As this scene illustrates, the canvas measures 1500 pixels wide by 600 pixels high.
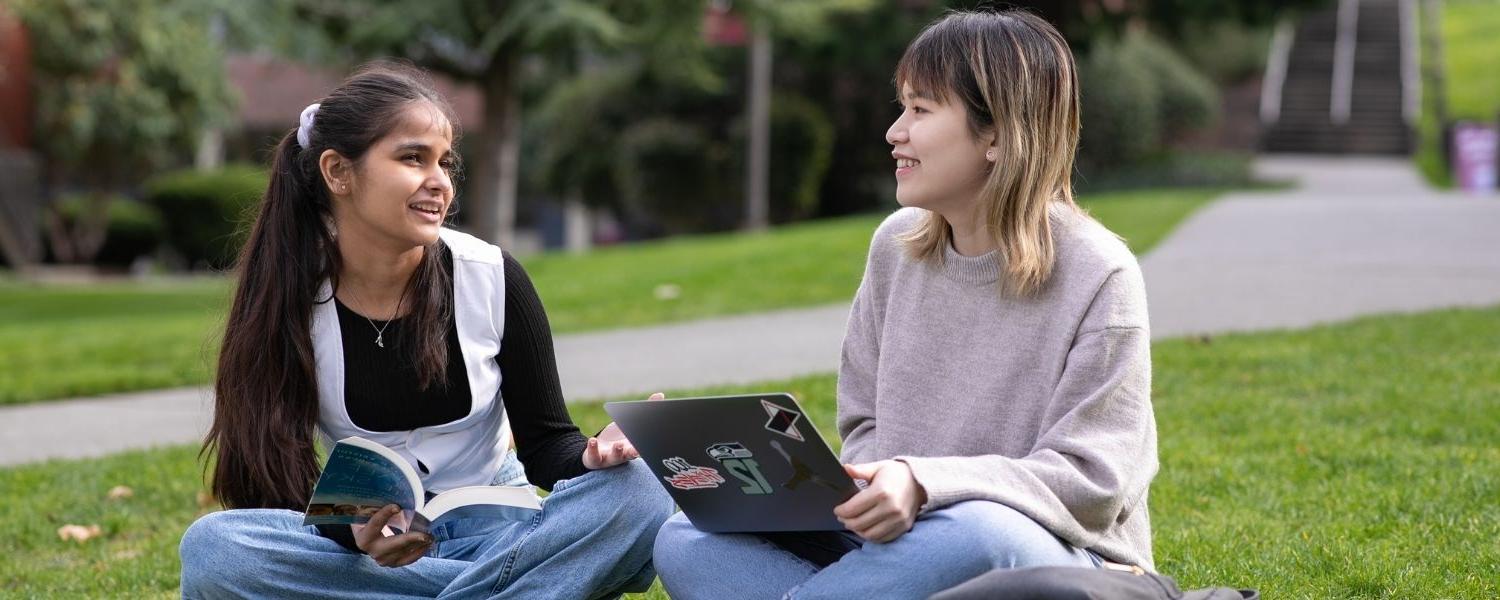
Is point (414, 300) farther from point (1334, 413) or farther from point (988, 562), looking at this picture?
point (1334, 413)

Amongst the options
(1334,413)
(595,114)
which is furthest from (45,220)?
(1334,413)

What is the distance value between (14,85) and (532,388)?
1719cm

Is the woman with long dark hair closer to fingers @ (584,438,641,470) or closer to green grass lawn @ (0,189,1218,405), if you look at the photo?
fingers @ (584,438,641,470)

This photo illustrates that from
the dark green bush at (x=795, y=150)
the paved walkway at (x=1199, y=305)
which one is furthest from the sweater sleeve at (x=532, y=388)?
the dark green bush at (x=795, y=150)

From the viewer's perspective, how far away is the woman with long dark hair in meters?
3.32

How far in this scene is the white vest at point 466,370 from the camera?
3434mm

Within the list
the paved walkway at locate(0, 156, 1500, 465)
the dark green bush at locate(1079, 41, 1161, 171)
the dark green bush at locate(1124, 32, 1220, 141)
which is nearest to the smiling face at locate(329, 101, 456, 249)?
the paved walkway at locate(0, 156, 1500, 465)

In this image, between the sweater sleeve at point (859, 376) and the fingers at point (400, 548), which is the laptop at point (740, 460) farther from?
the fingers at point (400, 548)

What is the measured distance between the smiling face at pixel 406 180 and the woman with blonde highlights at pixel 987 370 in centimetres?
80

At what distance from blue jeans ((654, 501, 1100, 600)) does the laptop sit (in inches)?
2.6

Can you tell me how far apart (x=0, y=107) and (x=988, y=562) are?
18479 millimetres

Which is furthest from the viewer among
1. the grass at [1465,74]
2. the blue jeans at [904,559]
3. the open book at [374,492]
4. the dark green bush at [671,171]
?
the grass at [1465,74]

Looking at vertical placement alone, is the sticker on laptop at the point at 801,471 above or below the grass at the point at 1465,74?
above

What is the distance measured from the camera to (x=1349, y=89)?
2927 cm
